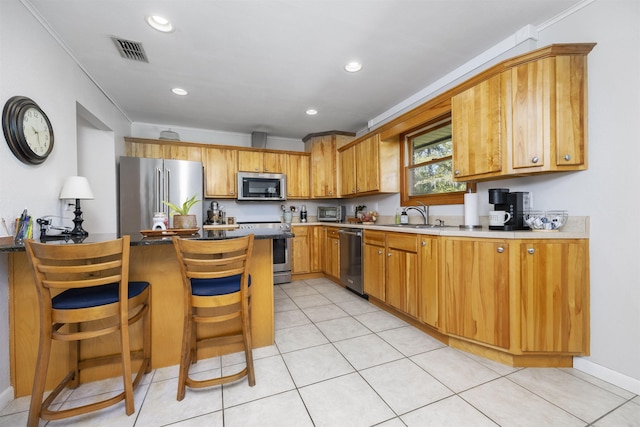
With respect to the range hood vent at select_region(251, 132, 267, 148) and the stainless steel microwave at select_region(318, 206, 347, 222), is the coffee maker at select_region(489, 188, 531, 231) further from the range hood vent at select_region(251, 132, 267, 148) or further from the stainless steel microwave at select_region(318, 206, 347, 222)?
the range hood vent at select_region(251, 132, 267, 148)

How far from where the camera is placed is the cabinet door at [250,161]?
417 centimetres

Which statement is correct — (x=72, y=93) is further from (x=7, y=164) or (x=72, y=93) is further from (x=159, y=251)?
(x=159, y=251)

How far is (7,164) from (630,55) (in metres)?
3.83

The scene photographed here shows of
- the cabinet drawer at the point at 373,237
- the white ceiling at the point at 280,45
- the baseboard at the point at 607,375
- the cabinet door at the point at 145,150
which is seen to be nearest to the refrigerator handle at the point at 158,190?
the cabinet door at the point at 145,150

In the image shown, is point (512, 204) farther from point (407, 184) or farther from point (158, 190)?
point (158, 190)

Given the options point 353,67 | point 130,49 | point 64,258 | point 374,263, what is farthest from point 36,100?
point 374,263

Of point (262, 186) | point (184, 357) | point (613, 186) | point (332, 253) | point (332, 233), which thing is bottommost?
point (184, 357)

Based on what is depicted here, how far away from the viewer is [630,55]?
158 centimetres

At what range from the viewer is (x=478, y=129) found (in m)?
2.11

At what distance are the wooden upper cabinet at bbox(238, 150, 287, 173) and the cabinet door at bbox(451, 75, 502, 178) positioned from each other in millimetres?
2799

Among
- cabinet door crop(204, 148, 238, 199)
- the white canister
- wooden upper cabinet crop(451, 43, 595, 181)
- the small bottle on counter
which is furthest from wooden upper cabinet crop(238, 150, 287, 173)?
wooden upper cabinet crop(451, 43, 595, 181)

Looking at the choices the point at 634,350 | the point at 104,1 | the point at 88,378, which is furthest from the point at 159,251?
the point at 634,350

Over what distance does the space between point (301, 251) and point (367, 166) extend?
1711mm

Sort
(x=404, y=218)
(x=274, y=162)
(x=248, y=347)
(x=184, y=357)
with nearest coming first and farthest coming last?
(x=184, y=357), (x=248, y=347), (x=404, y=218), (x=274, y=162)
